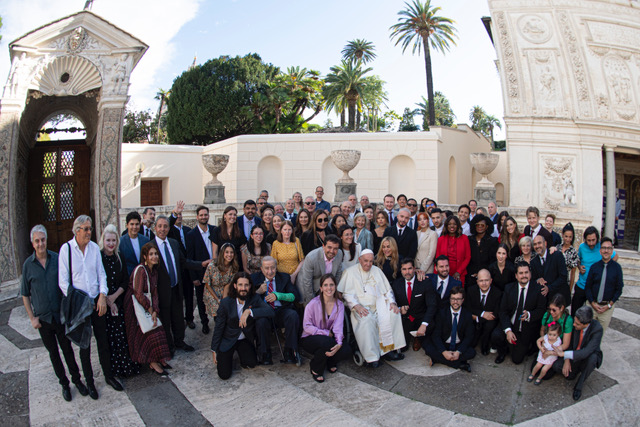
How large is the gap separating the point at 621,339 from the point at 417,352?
2.62 meters

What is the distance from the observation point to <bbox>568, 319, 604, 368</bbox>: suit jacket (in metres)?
4.32

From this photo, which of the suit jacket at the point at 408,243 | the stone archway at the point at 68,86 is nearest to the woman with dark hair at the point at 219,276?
the suit jacket at the point at 408,243

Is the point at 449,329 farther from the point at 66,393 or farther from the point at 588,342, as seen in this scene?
the point at 66,393

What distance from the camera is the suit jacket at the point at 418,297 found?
16.8 ft

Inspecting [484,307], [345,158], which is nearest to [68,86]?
[345,158]

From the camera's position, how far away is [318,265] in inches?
202

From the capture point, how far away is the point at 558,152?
1369 centimetres

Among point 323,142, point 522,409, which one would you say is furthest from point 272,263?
point 323,142

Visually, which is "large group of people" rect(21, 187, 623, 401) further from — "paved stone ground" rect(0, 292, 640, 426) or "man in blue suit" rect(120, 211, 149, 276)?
"paved stone ground" rect(0, 292, 640, 426)

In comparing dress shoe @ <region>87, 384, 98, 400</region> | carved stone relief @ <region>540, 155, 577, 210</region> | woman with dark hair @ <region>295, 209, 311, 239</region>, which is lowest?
dress shoe @ <region>87, 384, 98, 400</region>

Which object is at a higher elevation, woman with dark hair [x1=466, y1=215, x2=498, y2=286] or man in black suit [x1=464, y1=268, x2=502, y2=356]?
woman with dark hair [x1=466, y1=215, x2=498, y2=286]

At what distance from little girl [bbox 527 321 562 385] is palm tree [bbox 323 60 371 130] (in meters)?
23.1

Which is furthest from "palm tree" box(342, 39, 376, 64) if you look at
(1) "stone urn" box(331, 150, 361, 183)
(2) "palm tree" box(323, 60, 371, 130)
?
(1) "stone urn" box(331, 150, 361, 183)

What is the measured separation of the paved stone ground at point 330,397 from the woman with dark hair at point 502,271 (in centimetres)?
88
